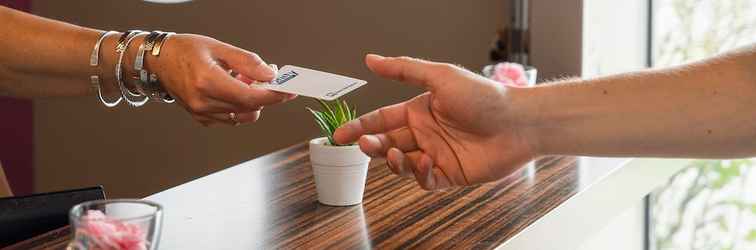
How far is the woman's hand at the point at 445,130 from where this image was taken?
1.68 m

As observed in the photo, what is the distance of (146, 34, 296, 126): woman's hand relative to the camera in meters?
1.77

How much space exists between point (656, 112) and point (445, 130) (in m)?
0.34

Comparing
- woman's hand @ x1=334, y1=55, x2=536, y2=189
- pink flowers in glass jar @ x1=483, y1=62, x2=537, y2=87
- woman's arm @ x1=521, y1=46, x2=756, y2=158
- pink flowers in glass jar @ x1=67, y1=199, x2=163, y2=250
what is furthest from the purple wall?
pink flowers in glass jar @ x1=67, y1=199, x2=163, y2=250

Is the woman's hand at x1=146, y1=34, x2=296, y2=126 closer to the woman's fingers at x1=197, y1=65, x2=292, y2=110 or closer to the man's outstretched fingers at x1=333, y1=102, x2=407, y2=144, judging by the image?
the woman's fingers at x1=197, y1=65, x2=292, y2=110

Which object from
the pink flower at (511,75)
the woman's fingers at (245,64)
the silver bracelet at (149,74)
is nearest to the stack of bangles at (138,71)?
the silver bracelet at (149,74)

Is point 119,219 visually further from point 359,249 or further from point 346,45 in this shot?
point 346,45

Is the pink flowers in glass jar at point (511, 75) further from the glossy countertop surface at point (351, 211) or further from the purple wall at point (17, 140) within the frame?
the purple wall at point (17, 140)

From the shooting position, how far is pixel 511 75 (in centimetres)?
268

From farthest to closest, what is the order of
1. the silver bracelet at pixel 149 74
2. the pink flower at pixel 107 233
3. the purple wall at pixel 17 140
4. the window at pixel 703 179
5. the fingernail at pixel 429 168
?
the purple wall at pixel 17 140, the window at pixel 703 179, the silver bracelet at pixel 149 74, the fingernail at pixel 429 168, the pink flower at pixel 107 233

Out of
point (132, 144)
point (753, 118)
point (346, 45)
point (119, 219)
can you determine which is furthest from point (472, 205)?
point (132, 144)

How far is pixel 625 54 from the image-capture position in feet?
10.8

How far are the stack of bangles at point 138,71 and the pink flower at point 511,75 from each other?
0.98 metres

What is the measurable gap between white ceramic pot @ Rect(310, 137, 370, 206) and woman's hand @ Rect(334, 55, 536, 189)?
0.06 m

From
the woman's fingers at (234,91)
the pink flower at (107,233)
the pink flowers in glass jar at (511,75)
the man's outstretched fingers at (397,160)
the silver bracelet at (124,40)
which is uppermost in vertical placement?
the silver bracelet at (124,40)
